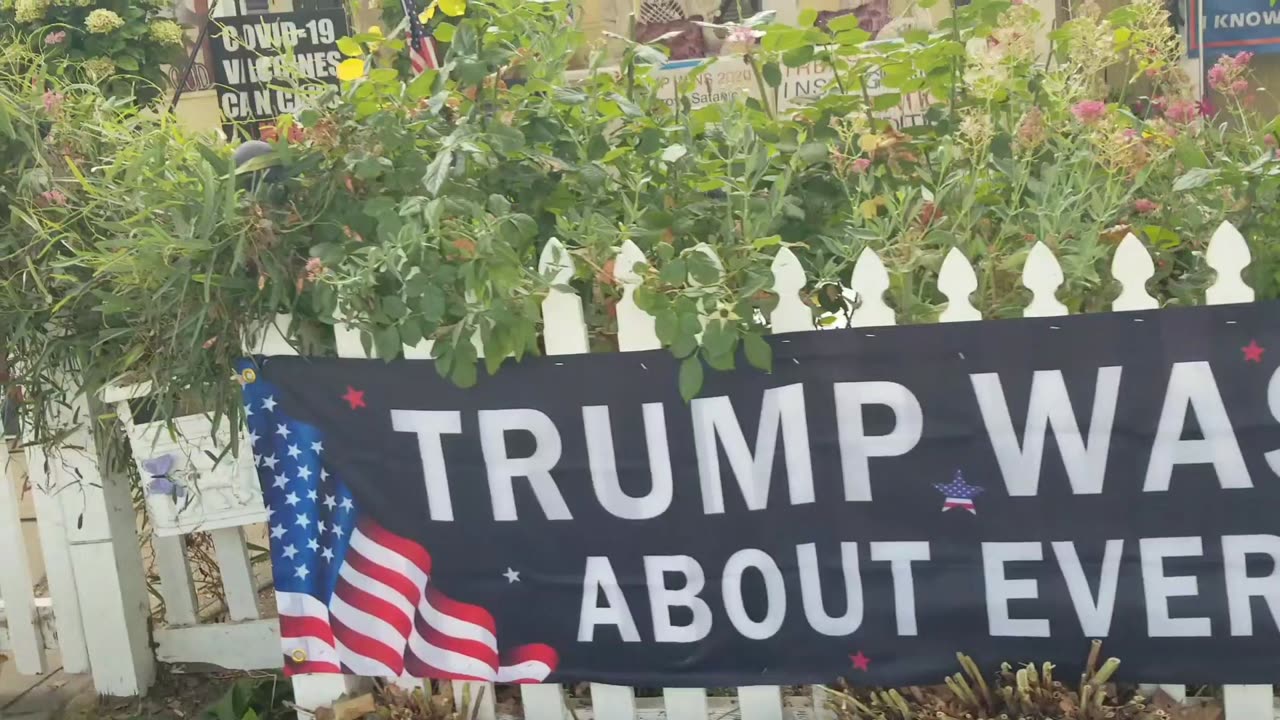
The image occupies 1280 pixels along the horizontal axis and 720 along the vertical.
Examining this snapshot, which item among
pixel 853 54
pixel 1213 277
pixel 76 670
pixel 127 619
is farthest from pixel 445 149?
pixel 76 670

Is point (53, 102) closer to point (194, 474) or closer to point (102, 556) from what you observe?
point (194, 474)

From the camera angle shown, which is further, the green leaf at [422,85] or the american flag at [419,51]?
the american flag at [419,51]

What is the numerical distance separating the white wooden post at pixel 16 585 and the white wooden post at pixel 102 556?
0.14 metres

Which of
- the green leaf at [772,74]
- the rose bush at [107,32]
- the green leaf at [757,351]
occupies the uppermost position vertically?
the rose bush at [107,32]

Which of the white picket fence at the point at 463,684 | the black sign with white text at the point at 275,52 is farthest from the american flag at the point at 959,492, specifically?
the black sign with white text at the point at 275,52

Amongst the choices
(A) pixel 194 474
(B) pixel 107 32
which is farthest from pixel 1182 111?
(B) pixel 107 32

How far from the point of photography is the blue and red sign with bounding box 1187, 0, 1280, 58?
634 cm

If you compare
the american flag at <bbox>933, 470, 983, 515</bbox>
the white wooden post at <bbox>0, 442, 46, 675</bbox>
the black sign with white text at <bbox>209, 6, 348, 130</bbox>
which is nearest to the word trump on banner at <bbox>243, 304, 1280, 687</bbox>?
the american flag at <bbox>933, 470, 983, 515</bbox>

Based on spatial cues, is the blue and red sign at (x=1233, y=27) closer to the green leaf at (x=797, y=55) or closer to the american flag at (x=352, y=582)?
the green leaf at (x=797, y=55)

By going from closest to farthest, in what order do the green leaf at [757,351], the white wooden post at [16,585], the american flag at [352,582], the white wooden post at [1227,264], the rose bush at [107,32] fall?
the white wooden post at [1227,264]
the green leaf at [757,351]
the american flag at [352,582]
the white wooden post at [16,585]
the rose bush at [107,32]

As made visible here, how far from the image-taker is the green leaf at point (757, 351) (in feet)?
7.27

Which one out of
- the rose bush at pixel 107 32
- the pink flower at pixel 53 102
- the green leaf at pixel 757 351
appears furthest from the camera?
the rose bush at pixel 107 32

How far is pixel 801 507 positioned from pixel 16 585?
2195 mm

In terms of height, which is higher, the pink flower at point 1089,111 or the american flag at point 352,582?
the pink flower at point 1089,111
